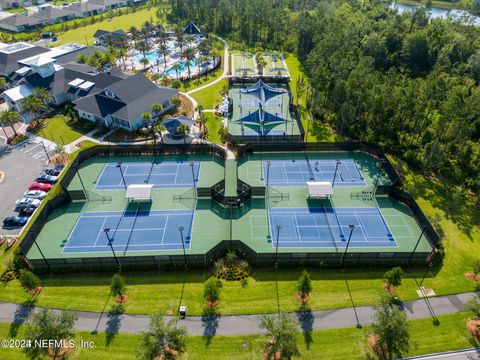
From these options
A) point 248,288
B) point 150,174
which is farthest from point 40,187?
point 248,288

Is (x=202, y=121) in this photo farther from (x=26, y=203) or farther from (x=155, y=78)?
(x=26, y=203)

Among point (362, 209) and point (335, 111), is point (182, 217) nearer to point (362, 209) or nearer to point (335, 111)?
point (362, 209)

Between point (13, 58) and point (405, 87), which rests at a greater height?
point (405, 87)

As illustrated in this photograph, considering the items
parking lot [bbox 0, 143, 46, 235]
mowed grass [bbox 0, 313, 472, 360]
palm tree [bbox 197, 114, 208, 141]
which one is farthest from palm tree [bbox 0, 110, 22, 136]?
mowed grass [bbox 0, 313, 472, 360]

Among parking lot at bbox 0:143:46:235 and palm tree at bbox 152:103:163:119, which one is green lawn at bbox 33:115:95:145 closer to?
parking lot at bbox 0:143:46:235

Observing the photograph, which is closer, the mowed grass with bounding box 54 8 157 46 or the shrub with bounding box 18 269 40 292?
the shrub with bounding box 18 269 40 292
